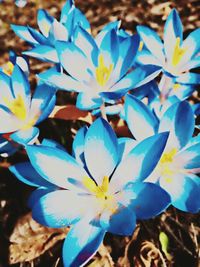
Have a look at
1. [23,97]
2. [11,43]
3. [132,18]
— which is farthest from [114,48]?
[11,43]

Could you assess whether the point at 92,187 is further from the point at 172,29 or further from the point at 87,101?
the point at 172,29

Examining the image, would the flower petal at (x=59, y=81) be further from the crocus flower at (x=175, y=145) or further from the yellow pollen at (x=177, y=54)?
the yellow pollen at (x=177, y=54)

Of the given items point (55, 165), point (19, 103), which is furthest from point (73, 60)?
point (55, 165)

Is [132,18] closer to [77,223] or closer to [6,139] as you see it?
[6,139]

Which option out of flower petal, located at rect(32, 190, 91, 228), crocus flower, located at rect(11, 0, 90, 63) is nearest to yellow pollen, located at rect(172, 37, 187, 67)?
crocus flower, located at rect(11, 0, 90, 63)

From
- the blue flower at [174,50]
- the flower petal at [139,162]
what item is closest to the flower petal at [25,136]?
the flower petal at [139,162]

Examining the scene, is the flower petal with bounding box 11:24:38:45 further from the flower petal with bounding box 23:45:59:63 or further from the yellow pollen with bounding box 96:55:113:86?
the yellow pollen with bounding box 96:55:113:86
